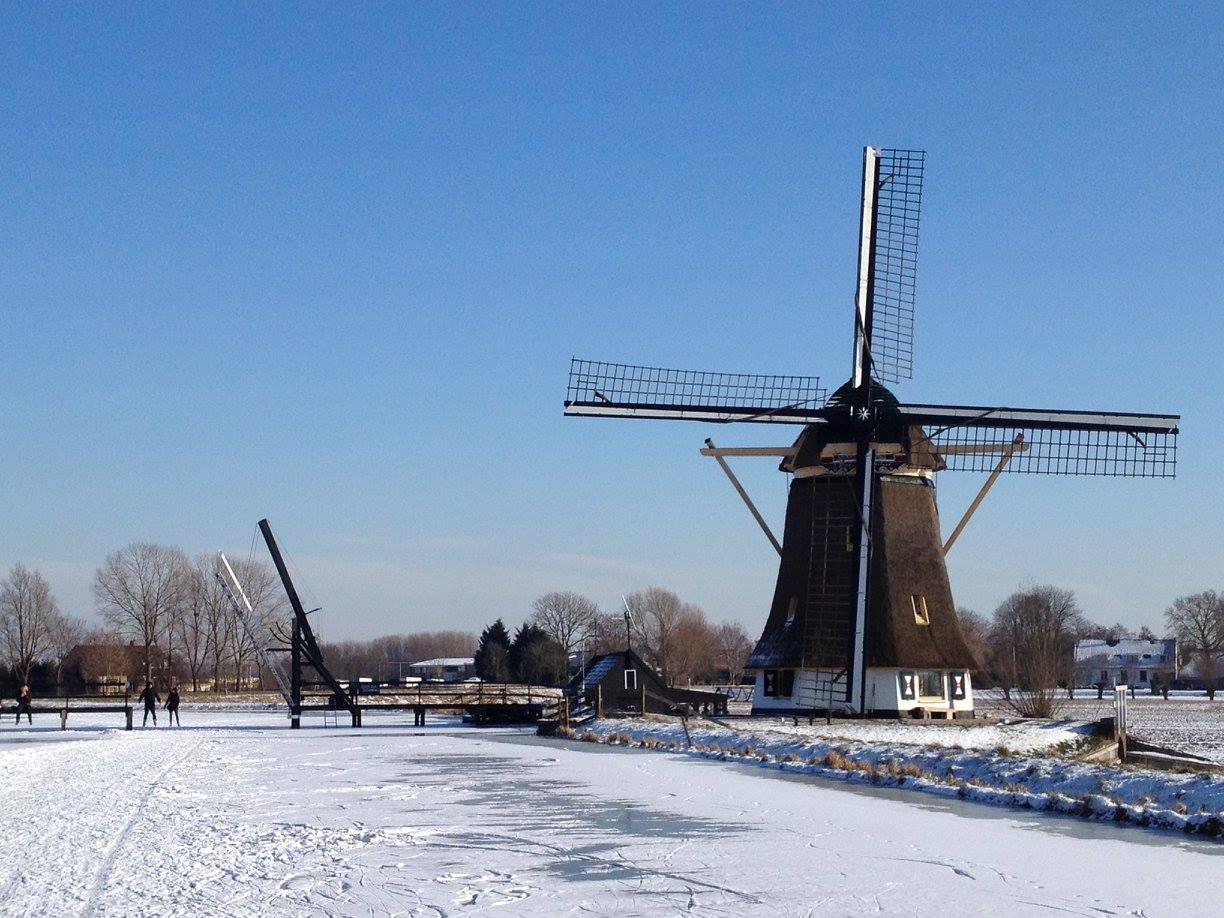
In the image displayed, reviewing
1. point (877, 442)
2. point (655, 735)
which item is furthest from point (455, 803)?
point (877, 442)

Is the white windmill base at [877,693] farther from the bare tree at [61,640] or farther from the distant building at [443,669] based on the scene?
the distant building at [443,669]

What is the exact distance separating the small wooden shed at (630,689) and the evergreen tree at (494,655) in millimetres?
46005

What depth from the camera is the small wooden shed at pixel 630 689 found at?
1606 inches

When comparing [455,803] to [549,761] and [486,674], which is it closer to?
[549,761]

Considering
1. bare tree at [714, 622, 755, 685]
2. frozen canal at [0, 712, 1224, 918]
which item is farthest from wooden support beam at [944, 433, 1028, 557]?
bare tree at [714, 622, 755, 685]

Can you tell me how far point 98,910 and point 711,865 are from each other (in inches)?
174

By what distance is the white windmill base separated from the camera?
102ft

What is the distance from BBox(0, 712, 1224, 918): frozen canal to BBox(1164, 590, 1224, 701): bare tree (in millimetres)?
117527

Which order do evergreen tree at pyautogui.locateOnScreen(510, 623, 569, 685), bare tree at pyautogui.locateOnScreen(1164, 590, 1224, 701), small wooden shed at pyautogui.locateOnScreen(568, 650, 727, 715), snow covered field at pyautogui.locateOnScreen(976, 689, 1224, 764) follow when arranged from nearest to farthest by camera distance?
1. snow covered field at pyautogui.locateOnScreen(976, 689, 1224, 764)
2. small wooden shed at pyautogui.locateOnScreen(568, 650, 727, 715)
3. evergreen tree at pyautogui.locateOnScreen(510, 623, 569, 685)
4. bare tree at pyautogui.locateOnScreen(1164, 590, 1224, 701)

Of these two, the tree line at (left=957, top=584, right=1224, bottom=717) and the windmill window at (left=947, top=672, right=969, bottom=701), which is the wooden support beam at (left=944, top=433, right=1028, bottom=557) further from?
the tree line at (left=957, top=584, right=1224, bottom=717)

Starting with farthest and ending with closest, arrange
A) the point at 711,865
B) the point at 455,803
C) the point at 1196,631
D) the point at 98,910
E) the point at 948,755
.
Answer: the point at 1196,631 → the point at 948,755 → the point at 455,803 → the point at 711,865 → the point at 98,910

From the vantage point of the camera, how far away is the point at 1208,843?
39.0 ft

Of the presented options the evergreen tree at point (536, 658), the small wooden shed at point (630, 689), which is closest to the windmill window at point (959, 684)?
the small wooden shed at point (630, 689)

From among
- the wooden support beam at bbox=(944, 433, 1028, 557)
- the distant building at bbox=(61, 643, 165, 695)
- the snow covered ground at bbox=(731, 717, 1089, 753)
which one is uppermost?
the wooden support beam at bbox=(944, 433, 1028, 557)
